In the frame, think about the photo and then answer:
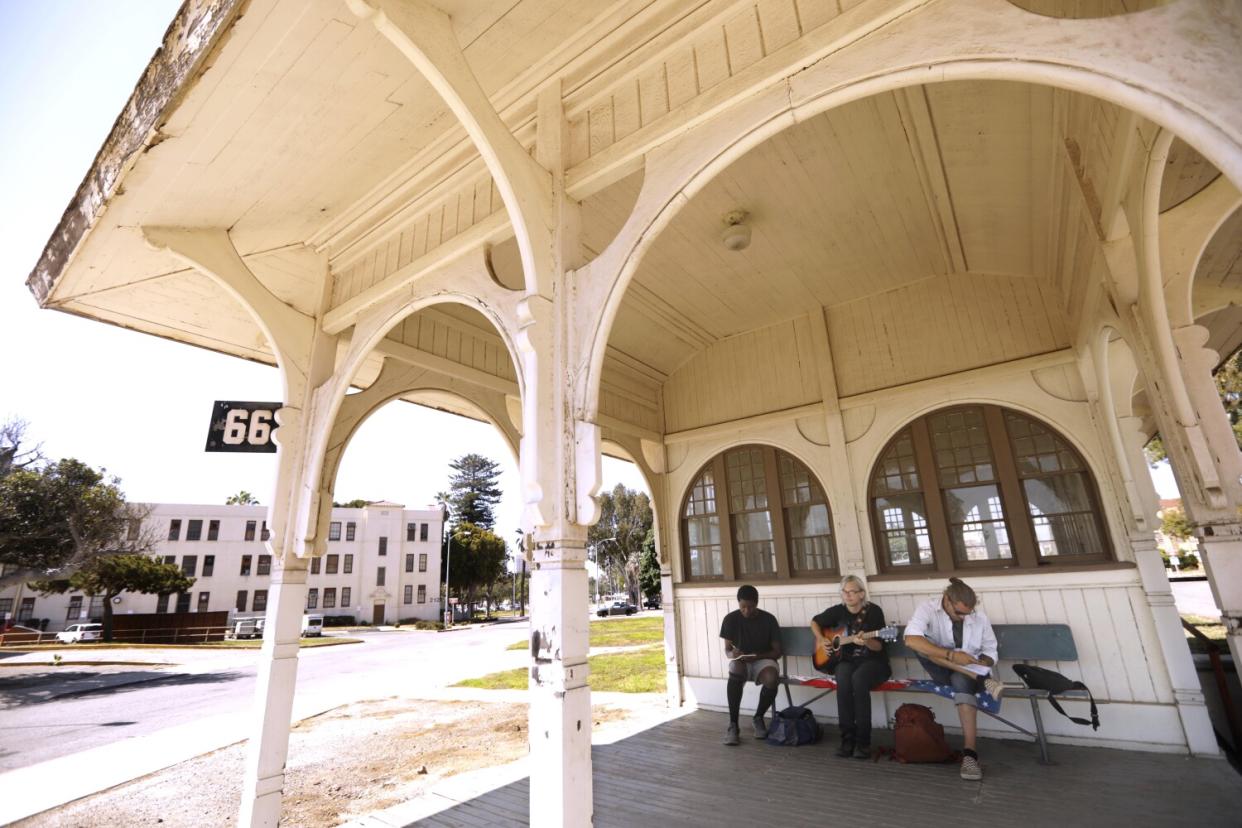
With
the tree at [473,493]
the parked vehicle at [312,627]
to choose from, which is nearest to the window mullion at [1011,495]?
the parked vehicle at [312,627]

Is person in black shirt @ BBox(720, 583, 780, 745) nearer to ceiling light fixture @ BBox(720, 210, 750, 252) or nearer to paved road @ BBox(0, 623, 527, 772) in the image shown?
ceiling light fixture @ BBox(720, 210, 750, 252)

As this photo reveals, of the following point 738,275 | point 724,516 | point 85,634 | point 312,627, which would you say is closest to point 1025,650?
point 724,516

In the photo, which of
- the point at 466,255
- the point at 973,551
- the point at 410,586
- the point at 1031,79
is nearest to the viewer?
the point at 1031,79

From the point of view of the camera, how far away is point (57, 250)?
3.33 metres

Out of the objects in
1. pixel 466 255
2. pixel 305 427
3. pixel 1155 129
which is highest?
pixel 466 255

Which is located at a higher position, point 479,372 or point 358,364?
point 479,372

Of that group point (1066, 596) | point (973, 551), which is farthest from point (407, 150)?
point (1066, 596)

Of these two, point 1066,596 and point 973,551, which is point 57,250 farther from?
point 1066,596

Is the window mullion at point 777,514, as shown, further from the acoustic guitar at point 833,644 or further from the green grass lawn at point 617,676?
the green grass lawn at point 617,676

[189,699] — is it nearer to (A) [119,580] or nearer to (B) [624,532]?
(A) [119,580]

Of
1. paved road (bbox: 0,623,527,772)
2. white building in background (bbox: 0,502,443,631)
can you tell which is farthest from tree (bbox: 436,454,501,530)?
paved road (bbox: 0,623,527,772)

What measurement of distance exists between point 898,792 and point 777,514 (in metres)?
2.88

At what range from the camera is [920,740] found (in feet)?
12.8

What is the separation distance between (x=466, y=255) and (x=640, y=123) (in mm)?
1189
